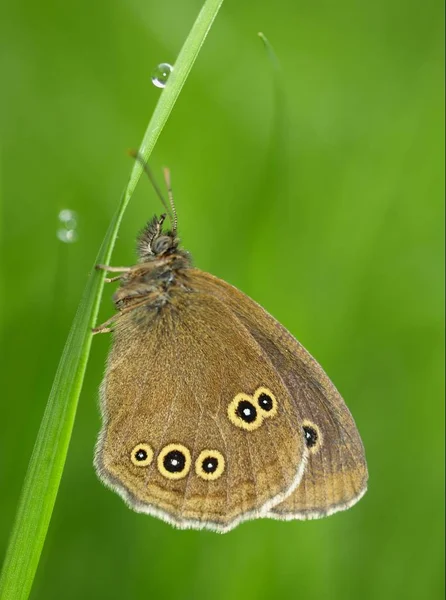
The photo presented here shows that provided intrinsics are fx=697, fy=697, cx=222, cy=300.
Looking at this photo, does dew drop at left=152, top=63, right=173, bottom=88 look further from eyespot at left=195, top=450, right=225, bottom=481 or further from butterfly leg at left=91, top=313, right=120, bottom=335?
eyespot at left=195, top=450, right=225, bottom=481

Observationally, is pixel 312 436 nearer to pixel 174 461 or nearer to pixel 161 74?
pixel 174 461

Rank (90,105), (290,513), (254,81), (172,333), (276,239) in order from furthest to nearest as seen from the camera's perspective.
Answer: (254,81)
(90,105)
(276,239)
(172,333)
(290,513)

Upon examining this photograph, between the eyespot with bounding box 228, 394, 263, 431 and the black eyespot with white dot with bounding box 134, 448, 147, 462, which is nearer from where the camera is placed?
the black eyespot with white dot with bounding box 134, 448, 147, 462

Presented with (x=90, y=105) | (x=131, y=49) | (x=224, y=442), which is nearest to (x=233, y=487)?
(x=224, y=442)

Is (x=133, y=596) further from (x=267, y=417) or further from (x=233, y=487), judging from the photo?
(x=267, y=417)

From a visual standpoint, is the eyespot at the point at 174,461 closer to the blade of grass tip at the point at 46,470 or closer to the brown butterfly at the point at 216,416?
the brown butterfly at the point at 216,416

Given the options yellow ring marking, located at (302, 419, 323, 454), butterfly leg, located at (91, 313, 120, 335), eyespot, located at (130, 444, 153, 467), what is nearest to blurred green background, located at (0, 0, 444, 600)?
butterfly leg, located at (91, 313, 120, 335)

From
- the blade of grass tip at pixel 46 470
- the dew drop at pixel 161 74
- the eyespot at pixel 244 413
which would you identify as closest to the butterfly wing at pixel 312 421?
A: the eyespot at pixel 244 413

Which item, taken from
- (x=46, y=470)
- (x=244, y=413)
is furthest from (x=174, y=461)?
(x=46, y=470)
